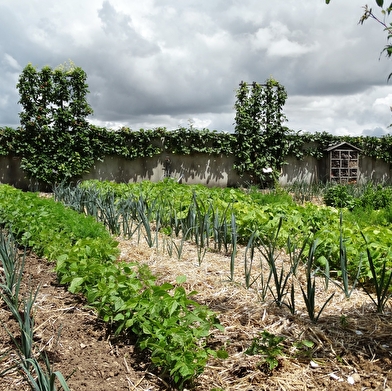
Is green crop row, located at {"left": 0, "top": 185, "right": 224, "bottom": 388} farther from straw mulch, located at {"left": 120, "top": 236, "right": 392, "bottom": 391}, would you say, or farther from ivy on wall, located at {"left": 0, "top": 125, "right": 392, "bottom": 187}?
ivy on wall, located at {"left": 0, "top": 125, "right": 392, "bottom": 187}

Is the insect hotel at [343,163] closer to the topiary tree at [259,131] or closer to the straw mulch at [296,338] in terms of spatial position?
the topiary tree at [259,131]

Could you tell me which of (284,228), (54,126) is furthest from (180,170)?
(284,228)

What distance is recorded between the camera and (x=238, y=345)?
2.39m

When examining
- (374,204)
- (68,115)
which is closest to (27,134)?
(68,115)

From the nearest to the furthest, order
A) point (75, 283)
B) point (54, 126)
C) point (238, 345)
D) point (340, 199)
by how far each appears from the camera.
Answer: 1. point (238, 345)
2. point (75, 283)
3. point (340, 199)
4. point (54, 126)

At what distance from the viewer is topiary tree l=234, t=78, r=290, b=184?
12719 millimetres

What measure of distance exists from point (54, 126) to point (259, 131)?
5876 millimetres

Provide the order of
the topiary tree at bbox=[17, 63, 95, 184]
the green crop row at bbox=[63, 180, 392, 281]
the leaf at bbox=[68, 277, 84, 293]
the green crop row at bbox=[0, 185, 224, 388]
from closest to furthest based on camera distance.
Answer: the green crop row at bbox=[0, 185, 224, 388] < the leaf at bbox=[68, 277, 84, 293] < the green crop row at bbox=[63, 180, 392, 281] < the topiary tree at bbox=[17, 63, 95, 184]

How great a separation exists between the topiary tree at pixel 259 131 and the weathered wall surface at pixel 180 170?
0.44 metres

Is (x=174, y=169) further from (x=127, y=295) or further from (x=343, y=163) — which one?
(x=127, y=295)

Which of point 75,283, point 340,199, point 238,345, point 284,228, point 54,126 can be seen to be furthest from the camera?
point 54,126

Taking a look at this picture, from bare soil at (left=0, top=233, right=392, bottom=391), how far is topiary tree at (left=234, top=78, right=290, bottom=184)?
9790 mm

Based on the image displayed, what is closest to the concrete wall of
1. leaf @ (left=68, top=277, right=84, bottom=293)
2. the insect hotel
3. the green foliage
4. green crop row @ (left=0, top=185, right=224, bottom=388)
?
the insect hotel

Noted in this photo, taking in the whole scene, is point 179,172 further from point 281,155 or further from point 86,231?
point 86,231
